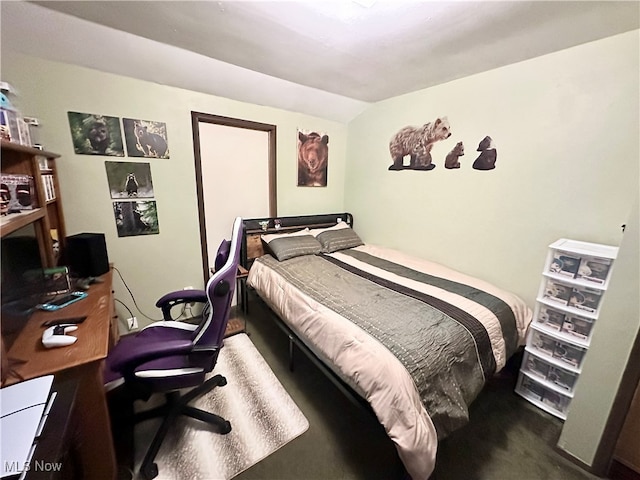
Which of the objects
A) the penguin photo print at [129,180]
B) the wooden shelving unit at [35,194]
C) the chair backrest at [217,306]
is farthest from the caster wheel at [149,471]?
the penguin photo print at [129,180]

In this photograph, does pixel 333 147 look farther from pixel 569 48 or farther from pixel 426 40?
pixel 569 48

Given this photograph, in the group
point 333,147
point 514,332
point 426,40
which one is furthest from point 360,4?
point 514,332

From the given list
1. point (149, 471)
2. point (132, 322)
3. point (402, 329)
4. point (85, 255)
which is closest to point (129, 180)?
point (85, 255)

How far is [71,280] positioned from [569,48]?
3.80 metres

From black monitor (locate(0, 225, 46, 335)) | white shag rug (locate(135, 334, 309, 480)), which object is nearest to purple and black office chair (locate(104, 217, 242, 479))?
white shag rug (locate(135, 334, 309, 480))

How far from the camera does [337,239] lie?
3096 millimetres

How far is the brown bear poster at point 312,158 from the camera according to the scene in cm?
315

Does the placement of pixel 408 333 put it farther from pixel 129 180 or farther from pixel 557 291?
pixel 129 180

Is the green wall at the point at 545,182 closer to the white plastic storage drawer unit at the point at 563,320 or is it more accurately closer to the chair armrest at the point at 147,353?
the white plastic storage drawer unit at the point at 563,320

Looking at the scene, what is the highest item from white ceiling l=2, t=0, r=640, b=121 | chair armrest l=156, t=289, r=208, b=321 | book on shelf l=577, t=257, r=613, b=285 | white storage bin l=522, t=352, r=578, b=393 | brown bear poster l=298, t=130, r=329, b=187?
white ceiling l=2, t=0, r=640, b=121

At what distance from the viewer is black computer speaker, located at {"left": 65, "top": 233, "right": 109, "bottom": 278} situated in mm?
1834

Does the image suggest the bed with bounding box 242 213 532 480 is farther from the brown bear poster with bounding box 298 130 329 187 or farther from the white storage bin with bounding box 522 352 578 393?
the brown bear poster with bounding box 298 130 329 187

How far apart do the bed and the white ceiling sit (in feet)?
5.61

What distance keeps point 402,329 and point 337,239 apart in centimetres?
176
